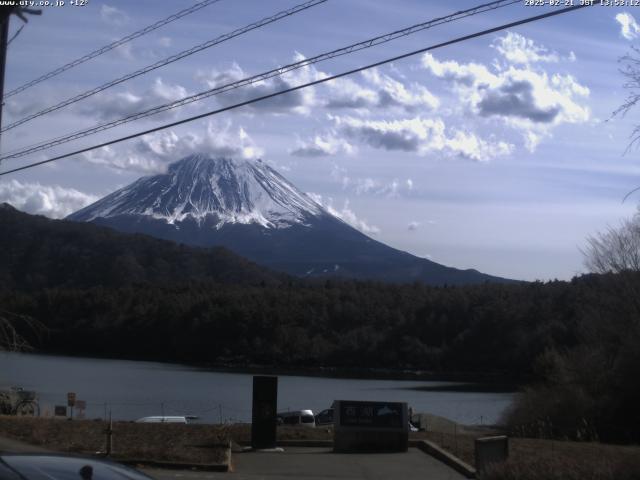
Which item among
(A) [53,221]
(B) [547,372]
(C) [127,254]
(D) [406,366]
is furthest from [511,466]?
(A) [53,221]

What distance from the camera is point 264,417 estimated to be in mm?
19828

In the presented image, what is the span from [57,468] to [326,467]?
11.2 m

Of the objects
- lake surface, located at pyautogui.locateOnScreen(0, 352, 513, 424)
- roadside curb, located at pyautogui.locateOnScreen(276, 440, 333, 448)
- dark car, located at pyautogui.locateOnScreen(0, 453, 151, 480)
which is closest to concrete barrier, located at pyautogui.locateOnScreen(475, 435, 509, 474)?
roadside curb, located at pyautogui.locateOnScreen(276, 440, 333, 448)

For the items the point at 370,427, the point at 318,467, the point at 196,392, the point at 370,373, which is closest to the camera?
the point at 318,467

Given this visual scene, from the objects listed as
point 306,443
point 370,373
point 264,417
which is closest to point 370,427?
point 306,443

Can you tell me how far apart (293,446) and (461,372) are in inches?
2839

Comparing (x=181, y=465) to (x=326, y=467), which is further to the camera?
(x=326, y=467)

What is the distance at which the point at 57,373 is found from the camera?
7862cm

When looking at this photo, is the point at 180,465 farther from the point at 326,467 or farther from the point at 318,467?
the point at 326,467

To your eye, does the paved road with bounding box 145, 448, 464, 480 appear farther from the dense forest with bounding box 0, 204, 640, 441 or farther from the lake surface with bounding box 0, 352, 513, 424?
the dense forest with bounding box 0, 204, 640, 441

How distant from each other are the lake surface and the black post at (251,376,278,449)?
18669 millimetres

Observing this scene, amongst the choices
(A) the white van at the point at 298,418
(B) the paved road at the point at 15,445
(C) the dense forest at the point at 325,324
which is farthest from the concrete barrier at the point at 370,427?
(C) the dense forest at the point at 325,324

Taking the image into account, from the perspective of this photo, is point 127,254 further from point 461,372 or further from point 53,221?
point 461,372

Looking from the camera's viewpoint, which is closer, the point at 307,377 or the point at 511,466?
the point at 511,466
